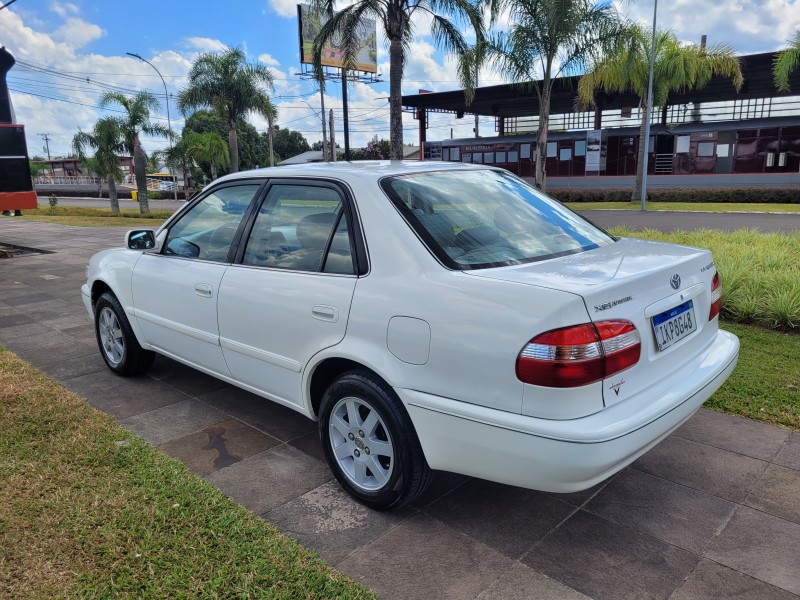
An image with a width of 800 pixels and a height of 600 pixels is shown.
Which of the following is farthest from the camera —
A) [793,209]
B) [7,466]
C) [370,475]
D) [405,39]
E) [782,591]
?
[793,209]

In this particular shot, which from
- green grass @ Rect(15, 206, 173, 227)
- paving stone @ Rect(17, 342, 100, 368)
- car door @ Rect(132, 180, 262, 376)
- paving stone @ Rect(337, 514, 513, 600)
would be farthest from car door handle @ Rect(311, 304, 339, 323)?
green grass @ Rect(15, 206, 173, 227)

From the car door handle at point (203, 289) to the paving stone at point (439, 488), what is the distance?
5.65ft

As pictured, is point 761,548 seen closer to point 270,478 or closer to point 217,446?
point 270,478

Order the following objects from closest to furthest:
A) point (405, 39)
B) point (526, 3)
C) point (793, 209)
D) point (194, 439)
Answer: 1. point (194, 439)
2. point (405, 39)
3. point (526, 3)
4. point (793, 209)

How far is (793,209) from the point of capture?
73.0 feet

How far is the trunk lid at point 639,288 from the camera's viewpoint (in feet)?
7.85

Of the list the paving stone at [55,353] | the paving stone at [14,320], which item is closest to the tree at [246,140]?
the paving stone at [14,320]

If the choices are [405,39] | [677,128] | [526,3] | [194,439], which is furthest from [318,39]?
[677,128]

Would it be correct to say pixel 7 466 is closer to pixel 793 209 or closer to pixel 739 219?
pixel 739 219

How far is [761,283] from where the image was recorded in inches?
254

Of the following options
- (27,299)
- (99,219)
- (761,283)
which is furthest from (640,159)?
(27,299)

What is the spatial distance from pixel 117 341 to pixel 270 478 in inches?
91.5

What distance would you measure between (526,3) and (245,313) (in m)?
17.4

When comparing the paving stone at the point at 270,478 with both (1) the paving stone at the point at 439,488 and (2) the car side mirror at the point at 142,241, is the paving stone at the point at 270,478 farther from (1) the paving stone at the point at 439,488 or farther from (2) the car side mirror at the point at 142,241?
(2) the car side mirror at the point at 142,241
